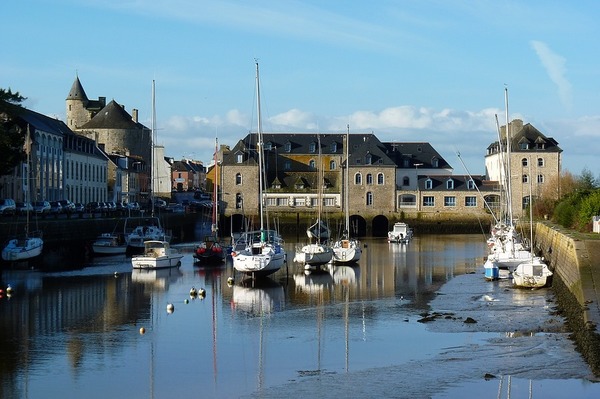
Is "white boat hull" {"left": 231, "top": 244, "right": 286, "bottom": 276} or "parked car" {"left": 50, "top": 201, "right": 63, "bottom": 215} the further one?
"parked car" {"left": 50, "top": 201, "right": 63, "bottom": 215}

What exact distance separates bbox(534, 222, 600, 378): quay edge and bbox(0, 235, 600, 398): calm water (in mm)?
405

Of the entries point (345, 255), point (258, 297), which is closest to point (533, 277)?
point (258, 297)

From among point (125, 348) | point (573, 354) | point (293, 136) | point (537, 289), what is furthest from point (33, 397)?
point (293, 136)

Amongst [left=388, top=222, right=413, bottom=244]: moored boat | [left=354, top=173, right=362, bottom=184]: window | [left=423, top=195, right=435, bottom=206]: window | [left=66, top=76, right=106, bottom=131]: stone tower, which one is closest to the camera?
[left=388, top=222, right=413, bottom=244]: moored boat

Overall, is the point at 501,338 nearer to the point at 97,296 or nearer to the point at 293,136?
the point at 97,296

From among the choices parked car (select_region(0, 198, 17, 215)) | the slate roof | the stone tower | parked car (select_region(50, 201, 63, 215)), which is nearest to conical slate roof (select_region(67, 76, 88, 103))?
the stone tower

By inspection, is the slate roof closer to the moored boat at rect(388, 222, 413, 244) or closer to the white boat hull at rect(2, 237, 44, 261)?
the moored boat at rect(388, 222, 413, 244)

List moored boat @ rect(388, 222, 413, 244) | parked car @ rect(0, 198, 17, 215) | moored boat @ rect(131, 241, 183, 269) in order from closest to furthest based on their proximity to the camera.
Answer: moored boat @ rect(131, 241, 183, 269) < parked car @ rect(0, 198, 17, 215) < moored boat @ rect(388, 222, 413, 244)

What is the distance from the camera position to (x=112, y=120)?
124375 mm

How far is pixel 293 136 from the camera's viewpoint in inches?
4328

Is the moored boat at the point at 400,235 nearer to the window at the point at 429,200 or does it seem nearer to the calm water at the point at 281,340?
the window at the point at 429,200

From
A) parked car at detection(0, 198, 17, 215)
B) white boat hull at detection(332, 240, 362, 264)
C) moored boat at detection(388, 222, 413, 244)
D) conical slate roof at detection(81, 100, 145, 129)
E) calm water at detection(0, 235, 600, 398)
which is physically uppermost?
conical slate roof at detection(81, 100, 145, 129)

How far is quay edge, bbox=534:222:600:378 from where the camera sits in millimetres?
22641

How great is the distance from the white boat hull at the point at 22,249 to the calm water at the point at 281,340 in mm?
4237
